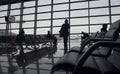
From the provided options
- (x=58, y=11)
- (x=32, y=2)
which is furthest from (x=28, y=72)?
(x=32, y=2)

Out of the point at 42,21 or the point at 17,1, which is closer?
the point at 42,21

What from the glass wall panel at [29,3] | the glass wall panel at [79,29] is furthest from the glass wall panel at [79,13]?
the glass wall panel at [29,3]

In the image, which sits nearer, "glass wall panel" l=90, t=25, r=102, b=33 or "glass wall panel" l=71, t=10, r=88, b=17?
"glass wall panel" l=90, t=25, r=102, b=33

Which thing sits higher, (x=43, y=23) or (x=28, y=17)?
(x=28, y=17)

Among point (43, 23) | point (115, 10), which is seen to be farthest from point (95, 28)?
point (43, 23)

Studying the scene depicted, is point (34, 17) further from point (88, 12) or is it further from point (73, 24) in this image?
point (88, 12)

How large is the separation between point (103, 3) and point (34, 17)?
608cm

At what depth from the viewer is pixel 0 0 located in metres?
14.1

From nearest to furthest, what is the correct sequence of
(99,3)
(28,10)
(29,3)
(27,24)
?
(99,3) → (27,24) → (28,10) → (29,3)

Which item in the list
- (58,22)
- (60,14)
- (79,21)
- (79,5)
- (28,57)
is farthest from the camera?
(58,22)

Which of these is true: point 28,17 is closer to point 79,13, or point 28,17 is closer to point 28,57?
point 79,13

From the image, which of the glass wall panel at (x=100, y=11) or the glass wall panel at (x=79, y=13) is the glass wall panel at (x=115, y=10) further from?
the glass wall panel at (x=79, y=13)

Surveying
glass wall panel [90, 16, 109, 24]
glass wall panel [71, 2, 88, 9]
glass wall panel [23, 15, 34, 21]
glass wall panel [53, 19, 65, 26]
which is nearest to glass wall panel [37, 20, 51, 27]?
glass wall panel [53, 19, 65, 26]

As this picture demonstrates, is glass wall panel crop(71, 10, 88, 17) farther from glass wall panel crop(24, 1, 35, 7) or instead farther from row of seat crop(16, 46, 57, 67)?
row of seat crop(16, 46, 57, 67)
